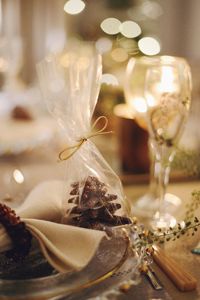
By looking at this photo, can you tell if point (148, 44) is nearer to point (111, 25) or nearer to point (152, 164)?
point (111, 25)

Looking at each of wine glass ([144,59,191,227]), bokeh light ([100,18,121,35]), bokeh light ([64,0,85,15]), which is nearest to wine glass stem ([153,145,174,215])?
wine glass ([144,59,191,227])

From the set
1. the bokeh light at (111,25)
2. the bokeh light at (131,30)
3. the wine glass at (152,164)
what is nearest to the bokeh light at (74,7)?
the bokeh light at (111,25)

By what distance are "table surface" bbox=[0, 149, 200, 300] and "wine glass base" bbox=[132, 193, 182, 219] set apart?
13mm

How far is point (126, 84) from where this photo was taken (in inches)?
40.2

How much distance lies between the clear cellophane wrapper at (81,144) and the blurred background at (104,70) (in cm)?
22

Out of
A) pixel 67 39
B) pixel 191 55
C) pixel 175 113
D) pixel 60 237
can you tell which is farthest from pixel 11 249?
pixel 191 55

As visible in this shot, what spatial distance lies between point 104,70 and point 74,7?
2385mm

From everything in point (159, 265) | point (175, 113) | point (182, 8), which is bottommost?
point (159, 265)

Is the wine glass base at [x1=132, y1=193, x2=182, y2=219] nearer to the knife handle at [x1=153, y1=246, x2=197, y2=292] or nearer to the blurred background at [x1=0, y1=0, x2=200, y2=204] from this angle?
the blurred background at [x1=0, y1=0, x2=200, y2=204]

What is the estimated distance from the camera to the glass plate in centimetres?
48

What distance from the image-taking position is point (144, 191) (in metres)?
0.94

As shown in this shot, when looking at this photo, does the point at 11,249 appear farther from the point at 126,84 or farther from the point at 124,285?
the point at 126,84

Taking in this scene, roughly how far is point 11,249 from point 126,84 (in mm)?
570

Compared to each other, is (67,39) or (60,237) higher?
(67,39)
